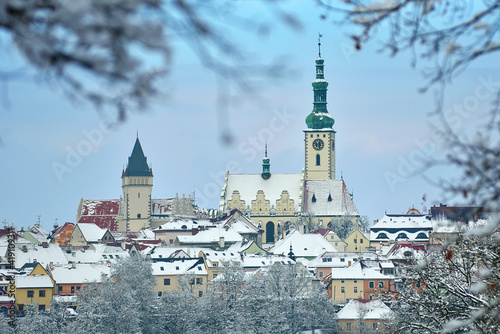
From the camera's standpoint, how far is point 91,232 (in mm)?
120750

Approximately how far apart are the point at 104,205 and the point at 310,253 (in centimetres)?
4160

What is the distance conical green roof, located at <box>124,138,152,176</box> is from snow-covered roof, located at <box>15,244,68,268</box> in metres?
41.2

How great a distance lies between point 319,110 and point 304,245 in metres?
31.9

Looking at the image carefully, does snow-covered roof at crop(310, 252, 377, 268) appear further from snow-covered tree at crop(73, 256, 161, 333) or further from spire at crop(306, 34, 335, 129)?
spire at crop(306, 34, 335, 129)

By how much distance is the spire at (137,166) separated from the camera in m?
137

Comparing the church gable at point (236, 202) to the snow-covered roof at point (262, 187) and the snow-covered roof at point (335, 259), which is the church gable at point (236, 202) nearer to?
the snow-covered roof at point (262, 187)

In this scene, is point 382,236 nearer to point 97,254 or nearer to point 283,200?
point 283,200

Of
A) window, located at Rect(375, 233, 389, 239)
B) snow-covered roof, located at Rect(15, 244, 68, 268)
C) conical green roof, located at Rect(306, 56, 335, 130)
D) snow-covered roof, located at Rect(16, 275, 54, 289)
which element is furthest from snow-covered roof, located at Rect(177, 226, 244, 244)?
snow-covered roof, located at Rect(16, 275, 54, 289)

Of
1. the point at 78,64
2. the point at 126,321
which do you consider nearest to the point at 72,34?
the point at 78,64

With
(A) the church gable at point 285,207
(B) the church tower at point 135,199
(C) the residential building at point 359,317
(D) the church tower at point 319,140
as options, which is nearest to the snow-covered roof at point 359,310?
(C) the residential building at point 359,317

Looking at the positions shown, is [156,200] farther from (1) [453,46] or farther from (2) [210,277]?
(1) [453,46]

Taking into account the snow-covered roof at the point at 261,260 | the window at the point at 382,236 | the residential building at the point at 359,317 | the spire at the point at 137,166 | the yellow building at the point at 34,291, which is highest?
the spire at the point at 137,166

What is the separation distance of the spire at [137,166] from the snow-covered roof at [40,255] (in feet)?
135

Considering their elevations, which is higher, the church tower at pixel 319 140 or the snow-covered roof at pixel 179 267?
the church tower at pixel 319 140
